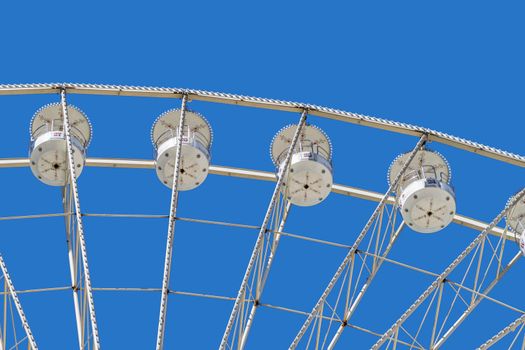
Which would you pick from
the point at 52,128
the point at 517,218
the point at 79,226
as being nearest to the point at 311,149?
the point at 517,218

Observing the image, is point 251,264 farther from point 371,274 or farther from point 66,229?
point 66,229

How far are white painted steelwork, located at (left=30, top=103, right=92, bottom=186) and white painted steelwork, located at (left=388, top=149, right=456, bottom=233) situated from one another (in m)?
10.0

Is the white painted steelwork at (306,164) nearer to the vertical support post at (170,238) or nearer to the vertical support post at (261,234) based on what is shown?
the vertical support post at (261,234)

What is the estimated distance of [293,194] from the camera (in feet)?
139

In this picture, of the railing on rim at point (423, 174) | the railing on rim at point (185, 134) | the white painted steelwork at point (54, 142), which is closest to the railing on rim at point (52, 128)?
the white painted steelwork at point (54, 142)

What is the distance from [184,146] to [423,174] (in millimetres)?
7402

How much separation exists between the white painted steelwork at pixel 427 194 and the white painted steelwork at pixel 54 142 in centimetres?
1004

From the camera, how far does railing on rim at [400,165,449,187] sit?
41.4 meters

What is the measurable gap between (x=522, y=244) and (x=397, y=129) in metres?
5.10

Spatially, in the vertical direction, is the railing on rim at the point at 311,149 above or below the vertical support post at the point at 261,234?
above

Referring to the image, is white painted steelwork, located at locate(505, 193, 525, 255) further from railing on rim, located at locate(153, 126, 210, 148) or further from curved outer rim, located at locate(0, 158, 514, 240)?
railing on rim, located at locate(153, 126, 210, 148)

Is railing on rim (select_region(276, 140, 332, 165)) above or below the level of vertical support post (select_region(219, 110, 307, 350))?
above

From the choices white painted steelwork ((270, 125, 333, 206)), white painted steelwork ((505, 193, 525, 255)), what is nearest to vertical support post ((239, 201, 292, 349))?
white painted steelwork ((270, 125, 333, 206))

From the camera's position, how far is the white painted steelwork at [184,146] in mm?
41094
